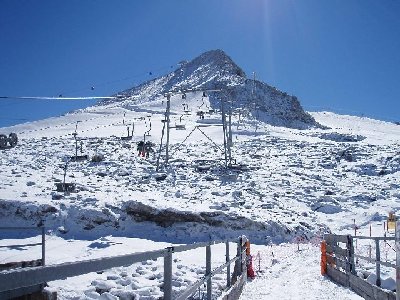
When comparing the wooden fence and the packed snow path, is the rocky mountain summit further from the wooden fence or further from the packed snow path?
the wooden fence

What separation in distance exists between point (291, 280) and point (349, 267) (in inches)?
62.8

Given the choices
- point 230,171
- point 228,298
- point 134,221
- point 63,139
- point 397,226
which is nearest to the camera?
point 397,226

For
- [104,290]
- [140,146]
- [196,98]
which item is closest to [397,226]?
[104,290]

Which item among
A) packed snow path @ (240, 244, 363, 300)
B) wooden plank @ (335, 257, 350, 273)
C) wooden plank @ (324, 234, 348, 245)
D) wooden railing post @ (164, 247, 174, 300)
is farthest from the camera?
wooden plank @ (324, 234, 348, 245)

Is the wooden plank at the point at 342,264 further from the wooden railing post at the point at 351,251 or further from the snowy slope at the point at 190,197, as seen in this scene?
the snowy slope at the point at 190,197

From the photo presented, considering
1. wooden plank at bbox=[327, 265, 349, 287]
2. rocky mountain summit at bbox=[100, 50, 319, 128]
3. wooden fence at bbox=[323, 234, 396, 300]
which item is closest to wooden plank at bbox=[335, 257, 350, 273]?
wooden fence at bbox=[323, 234, 396, 300]

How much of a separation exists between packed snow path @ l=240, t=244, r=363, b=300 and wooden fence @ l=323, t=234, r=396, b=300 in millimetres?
227

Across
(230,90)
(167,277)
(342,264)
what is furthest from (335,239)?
(230,90)

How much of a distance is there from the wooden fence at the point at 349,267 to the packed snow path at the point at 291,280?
0.23 meters

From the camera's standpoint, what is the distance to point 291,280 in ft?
38.3

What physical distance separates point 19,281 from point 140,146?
3834cm

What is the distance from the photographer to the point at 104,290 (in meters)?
9.12

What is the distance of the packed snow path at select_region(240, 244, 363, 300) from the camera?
9906mm

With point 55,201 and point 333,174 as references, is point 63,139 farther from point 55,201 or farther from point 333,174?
point 55,201
